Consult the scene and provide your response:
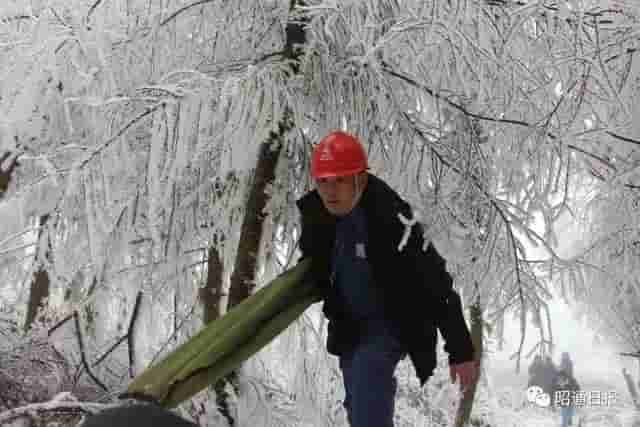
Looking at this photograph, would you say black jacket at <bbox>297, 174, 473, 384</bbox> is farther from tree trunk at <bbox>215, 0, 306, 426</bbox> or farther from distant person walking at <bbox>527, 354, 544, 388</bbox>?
distant person walking at <bbox>527, 354, 544, 388</bbox>

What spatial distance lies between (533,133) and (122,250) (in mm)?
2000

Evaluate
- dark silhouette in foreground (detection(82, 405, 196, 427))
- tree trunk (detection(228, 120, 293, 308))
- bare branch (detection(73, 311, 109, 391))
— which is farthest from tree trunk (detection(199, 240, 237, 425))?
dark silhouette in foreground (detection(82, 405, 196, 427))

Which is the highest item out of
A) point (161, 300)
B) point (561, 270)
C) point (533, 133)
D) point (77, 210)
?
point (533, 133)

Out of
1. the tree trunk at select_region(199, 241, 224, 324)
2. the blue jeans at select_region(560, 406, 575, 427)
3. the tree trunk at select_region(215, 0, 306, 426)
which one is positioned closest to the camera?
the tree trunk at select_region(215, 0, 306, 426)

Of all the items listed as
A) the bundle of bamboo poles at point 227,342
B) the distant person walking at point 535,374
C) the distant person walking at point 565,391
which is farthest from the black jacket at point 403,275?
the distant person walking at point 565,391

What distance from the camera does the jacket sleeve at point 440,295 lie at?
2348 millimetres

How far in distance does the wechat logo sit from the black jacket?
10.8m

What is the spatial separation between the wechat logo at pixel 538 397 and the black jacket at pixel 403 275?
35.5 feet

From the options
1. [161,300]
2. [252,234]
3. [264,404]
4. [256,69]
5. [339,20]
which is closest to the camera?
[256,69]

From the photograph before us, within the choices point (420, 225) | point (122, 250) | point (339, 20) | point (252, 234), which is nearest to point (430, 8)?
point (339, 20)

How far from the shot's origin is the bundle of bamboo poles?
179 centimetres

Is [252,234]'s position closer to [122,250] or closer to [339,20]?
[122,250]

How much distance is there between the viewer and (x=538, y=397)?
12711mm

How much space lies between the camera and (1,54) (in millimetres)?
3281
